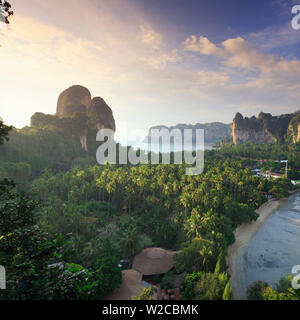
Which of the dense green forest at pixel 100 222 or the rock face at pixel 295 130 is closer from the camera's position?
the dense green forest at pixel 100 222

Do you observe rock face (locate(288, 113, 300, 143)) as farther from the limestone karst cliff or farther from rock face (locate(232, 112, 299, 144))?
the limestone karst cliff

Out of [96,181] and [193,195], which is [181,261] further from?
[96,181]

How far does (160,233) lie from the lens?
2675 centimetres

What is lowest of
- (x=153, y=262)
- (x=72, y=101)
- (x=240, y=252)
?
(x=240, y=252)

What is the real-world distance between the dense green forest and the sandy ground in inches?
54.1

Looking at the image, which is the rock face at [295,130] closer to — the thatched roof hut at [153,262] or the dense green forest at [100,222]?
the dense green forest at [100,222]

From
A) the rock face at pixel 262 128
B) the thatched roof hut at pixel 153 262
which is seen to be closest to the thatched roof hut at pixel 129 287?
the thatched roof hut at pixel 153 262

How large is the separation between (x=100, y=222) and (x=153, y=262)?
1188 centimetres

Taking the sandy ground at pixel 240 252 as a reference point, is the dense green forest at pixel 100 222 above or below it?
above

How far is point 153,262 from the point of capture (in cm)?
2120

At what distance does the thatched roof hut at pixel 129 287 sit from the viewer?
16844mm

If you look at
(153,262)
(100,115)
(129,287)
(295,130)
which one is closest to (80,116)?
(100,115)

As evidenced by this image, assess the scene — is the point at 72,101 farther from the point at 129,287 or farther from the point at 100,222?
the point at 129,287

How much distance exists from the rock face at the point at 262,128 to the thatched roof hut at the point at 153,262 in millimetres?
155120
